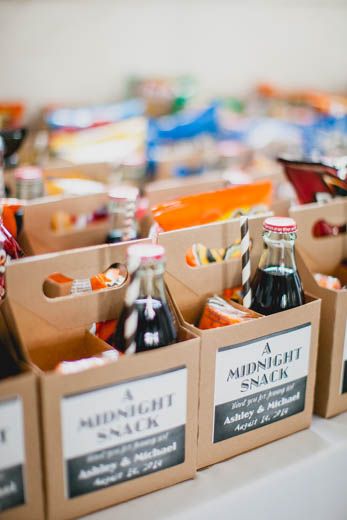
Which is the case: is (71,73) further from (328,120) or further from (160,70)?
(328,120)

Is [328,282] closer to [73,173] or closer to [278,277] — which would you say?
[278,277]

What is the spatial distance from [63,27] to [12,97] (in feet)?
1.01

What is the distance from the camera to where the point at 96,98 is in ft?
7.55

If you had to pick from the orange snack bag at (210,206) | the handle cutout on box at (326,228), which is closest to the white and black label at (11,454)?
the orange snack bag at (210,206)

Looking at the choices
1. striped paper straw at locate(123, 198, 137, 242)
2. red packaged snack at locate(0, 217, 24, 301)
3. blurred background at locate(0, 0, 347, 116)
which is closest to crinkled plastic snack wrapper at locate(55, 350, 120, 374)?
red packaged snack at locate(0, 217, 24, 301)

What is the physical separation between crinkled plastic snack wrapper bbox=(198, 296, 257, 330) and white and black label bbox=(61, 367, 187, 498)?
15 cm

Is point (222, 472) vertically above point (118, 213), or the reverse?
point (118, 213)

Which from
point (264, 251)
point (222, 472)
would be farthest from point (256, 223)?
point (222, 472)

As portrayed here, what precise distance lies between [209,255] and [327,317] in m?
0.25

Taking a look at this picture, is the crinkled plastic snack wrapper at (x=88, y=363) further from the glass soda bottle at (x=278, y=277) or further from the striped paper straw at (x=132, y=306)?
the glass soda bottle at (x=278, y=277)

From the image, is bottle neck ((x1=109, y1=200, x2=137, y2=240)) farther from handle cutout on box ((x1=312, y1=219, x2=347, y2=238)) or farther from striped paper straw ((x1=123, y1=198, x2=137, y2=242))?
handle cutout on box ((x1=312, y1=219, x2=347, y2=238))

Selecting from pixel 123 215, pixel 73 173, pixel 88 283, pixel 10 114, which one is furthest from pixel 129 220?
pixel 10 114

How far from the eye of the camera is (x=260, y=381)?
3.16 ft

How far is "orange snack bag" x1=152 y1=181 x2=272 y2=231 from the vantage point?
1117 millimetres
